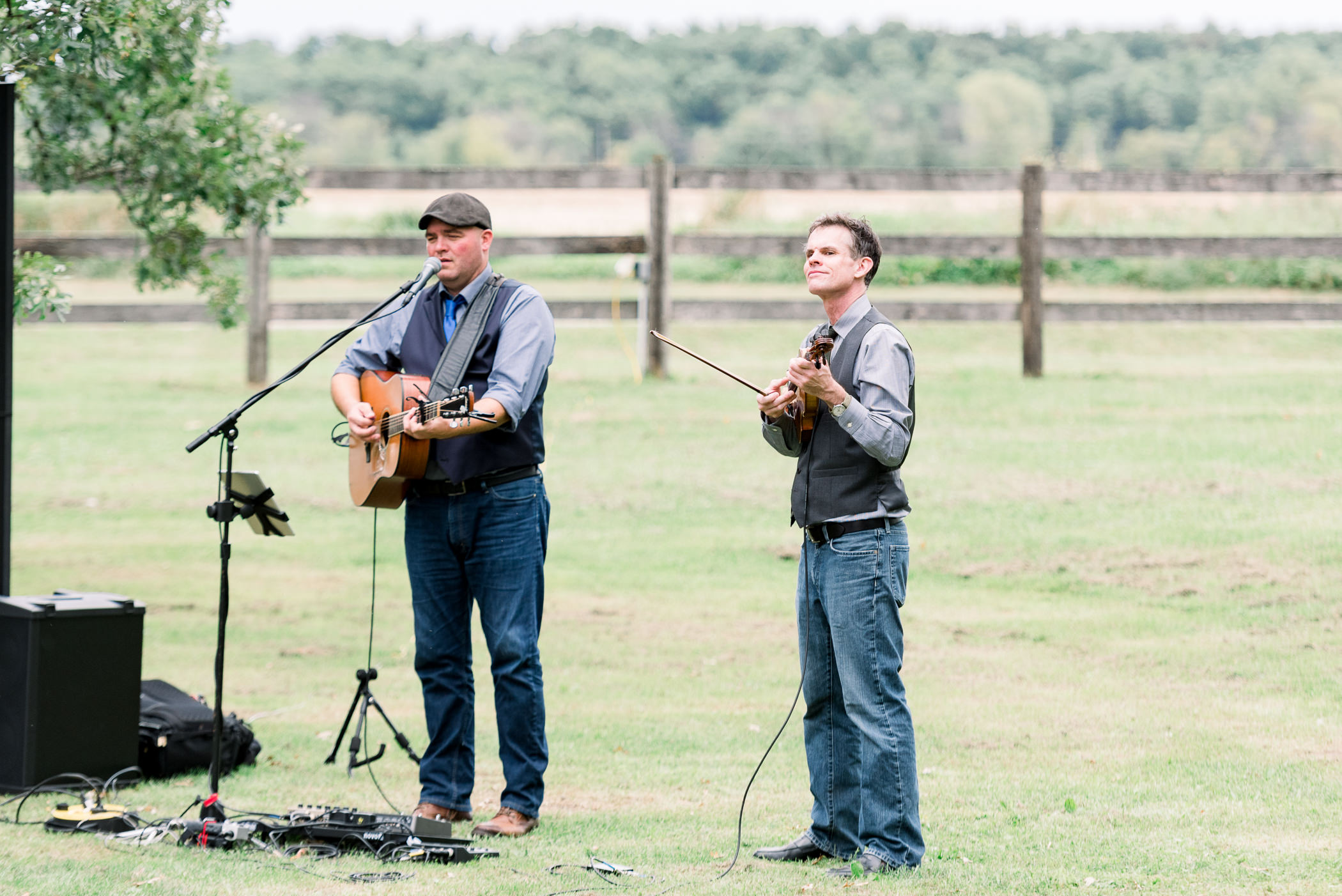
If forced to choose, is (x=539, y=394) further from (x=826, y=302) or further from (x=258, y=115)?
(x=258, y=115)

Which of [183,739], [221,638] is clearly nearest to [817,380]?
[221,638]

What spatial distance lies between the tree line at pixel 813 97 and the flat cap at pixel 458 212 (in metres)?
51.1

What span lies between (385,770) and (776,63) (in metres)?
75.9

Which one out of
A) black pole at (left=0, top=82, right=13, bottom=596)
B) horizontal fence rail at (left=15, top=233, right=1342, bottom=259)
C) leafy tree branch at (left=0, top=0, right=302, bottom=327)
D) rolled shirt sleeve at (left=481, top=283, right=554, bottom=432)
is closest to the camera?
rolled shirt sleeve at (left=481, top=283, right=554, bottom=432)

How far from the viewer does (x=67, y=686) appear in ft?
18.4

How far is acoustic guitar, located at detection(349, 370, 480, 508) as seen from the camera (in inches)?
192

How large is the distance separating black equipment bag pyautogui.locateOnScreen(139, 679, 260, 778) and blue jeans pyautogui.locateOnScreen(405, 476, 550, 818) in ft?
3.67

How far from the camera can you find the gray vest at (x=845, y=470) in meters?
4.41

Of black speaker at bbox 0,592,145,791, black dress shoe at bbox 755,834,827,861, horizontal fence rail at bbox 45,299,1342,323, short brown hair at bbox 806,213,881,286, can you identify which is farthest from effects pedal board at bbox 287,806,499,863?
horizontal fence rail at bbox 45,299,1342,323

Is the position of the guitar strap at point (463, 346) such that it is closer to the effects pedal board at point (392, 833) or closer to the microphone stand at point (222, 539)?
the microphone stand at point (222, 539)

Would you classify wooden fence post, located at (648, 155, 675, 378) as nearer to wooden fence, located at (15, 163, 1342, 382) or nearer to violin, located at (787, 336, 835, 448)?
wooden fence, located at (15, 163, 1342, 382)

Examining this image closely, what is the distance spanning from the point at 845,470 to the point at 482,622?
4.46ft

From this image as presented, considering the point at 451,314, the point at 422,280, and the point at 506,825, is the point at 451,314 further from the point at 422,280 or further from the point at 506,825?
the point at 506,825

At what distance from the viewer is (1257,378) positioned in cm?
1424
